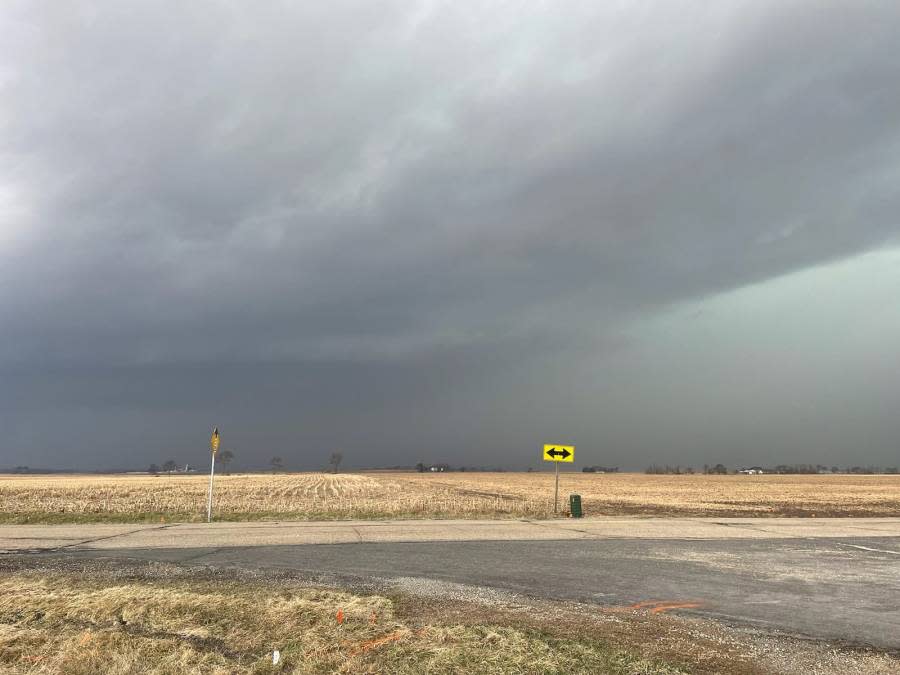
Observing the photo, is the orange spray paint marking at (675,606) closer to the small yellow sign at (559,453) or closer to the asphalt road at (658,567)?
the asphalt road at (658,567)

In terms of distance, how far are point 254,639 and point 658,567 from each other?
8.79 meters

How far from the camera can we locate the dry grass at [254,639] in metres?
6.46

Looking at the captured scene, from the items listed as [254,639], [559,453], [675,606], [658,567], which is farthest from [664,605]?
[559,453]

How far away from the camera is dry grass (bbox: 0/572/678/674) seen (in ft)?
21.2

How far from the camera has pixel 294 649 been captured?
6977 millimetres

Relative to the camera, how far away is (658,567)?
12.9 m

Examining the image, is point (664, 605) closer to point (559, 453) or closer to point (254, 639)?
point (254, 639)

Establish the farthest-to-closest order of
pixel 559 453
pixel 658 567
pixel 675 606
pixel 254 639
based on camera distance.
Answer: pixel 559 453
pixel 658 567
pixel 675 606
pixel 254 639

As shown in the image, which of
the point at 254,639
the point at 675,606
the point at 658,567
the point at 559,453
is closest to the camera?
the point at 254,639

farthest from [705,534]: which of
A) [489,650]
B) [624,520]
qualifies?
[489,650]

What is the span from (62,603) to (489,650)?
6.21m

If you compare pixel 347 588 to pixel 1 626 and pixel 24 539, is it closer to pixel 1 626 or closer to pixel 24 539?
pixel 1 626

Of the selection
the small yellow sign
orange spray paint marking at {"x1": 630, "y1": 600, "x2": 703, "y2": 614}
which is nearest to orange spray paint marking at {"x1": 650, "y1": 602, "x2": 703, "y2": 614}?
orange spray paint marking at {"x1": 630, "y1": 600, "x2": 703, "y2": 614}

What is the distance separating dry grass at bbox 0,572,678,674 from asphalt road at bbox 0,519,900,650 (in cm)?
285
